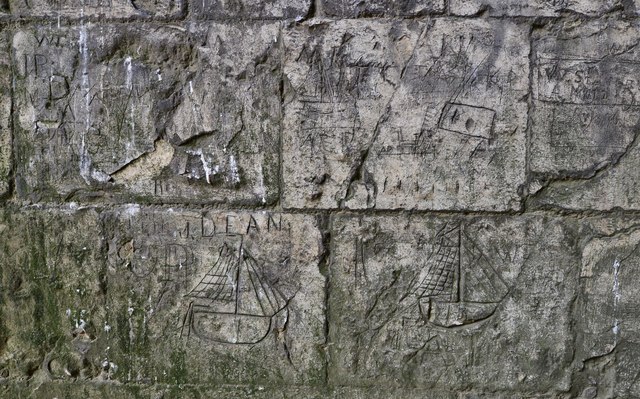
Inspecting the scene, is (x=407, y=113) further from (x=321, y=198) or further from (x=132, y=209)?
(x=132, y=209)

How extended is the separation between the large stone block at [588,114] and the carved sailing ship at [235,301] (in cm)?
140

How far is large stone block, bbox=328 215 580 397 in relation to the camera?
3088 millimetres

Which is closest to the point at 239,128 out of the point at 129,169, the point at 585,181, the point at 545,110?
the point at 129,169

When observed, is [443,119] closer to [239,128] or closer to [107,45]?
[239,128]

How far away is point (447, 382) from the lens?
3148 millimetres

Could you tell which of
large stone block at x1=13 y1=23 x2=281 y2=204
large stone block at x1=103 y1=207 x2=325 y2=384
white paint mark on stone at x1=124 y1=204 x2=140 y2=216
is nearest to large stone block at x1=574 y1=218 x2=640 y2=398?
large stone block at x1=103 y1=207 x2=325 y2=384

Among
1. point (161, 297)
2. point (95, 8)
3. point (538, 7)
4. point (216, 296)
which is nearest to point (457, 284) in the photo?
point (216, 296)

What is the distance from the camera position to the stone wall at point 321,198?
9.96 feet

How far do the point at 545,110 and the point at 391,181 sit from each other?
30.7 inches

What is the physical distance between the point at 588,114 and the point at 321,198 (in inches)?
50.9

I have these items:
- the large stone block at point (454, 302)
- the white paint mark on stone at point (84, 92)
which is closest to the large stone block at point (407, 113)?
the large stone block at point (454, 302)

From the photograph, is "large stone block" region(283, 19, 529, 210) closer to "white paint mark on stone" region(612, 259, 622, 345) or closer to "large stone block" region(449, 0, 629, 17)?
"large stone block" region(449, 0, 629, 17)

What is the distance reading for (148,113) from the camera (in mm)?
3148

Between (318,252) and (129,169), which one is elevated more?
(129,169)
